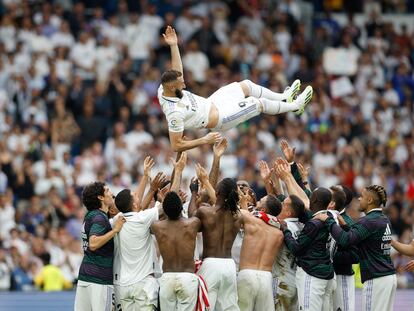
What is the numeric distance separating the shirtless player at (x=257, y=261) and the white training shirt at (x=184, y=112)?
1.46 m

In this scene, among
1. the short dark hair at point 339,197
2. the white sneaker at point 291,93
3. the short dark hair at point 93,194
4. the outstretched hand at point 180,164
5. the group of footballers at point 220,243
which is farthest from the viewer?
the white sneaker at point 291,93

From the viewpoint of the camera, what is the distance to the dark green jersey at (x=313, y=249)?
1773 cm

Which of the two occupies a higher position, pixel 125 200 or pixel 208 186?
pixel 208 186

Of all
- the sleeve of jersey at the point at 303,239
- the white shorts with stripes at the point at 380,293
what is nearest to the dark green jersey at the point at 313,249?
the sleeve of jersey at the point at 303,239

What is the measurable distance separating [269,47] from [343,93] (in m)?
2.18

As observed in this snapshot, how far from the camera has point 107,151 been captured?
2866cm

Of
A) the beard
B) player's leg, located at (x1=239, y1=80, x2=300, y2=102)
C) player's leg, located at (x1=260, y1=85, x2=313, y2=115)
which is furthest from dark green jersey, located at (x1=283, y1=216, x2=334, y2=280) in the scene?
the beard

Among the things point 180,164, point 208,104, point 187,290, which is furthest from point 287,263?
point 208,104

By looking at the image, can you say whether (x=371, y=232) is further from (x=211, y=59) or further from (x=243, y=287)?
(x=211, y=59)

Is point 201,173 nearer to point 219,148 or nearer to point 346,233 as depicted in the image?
point 219,148

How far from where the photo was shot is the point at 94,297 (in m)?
17.5

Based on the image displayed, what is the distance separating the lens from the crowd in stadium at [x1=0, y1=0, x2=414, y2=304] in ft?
90.0

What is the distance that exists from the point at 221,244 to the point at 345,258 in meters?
2.02

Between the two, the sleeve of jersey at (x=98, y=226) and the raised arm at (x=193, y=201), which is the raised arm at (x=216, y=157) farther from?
the sleeve of jersey at (x=98, y=226)
